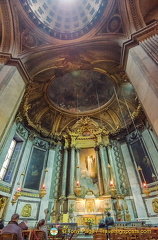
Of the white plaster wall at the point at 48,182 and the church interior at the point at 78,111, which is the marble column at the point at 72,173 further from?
the white plaster wall at the point at 48,182

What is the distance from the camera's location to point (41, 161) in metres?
11.5

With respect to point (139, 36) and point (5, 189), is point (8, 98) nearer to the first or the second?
point (5, 189)

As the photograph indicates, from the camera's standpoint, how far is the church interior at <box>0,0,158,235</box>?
656 cm

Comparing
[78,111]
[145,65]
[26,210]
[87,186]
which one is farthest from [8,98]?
[78,111]

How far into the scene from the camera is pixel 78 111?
15180 millimetres

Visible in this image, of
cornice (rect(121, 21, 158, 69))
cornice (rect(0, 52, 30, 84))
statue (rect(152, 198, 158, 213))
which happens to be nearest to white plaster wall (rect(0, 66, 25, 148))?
cornice (rect(0, 52, 30, 84))

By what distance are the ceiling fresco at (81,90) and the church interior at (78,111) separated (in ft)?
0.36

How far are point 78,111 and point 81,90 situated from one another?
238cm

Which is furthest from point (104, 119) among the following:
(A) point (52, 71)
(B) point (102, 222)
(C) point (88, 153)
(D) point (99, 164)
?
(B) point (102, 222)

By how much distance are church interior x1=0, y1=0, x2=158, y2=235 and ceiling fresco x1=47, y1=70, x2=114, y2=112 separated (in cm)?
11

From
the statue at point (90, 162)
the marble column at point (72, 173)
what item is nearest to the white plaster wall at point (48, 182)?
the marble column at point (72, 173)

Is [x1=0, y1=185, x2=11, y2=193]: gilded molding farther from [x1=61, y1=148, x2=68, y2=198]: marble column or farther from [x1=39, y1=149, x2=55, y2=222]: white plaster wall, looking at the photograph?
[x1=61, y1=148, x2=68, y2=198]: marble column

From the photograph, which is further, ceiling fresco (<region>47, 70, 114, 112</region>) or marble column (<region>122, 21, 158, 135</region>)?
ceiling fresco (<region>47, 70, 114, 112</region>)

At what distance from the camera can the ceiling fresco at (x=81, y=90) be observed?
44.1ft
